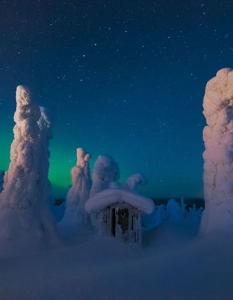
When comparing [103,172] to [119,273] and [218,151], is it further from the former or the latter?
[119,273]

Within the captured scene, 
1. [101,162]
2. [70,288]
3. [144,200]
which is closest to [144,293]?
[70,288]

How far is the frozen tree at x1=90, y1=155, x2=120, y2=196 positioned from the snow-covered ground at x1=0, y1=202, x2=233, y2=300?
7486 mm

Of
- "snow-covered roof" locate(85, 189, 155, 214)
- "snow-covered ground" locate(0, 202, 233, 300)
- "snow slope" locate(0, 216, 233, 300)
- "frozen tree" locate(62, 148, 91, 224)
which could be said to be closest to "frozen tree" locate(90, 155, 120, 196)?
"frozen tree" locate(62, 148, 91, 224)

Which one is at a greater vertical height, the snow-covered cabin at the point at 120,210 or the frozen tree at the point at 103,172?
the frozen tree at the point at 103,172

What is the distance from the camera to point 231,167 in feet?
47.8

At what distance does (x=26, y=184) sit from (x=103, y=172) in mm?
7534

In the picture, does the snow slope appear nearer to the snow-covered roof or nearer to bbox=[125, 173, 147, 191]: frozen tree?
the snow-covered roof

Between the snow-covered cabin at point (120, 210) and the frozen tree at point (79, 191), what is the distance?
26.3 feet

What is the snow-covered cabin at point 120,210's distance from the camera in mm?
14133

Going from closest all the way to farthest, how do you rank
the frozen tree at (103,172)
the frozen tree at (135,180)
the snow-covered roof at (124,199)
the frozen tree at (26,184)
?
the snow-covered roof at (124,199)
the frozen tree at (26,184)
the frozen tree at (135,180)
the frozen tree at (103,172)

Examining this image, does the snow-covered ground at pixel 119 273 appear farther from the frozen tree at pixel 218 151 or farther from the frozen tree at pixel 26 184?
the frozen tree at pixel 26 184

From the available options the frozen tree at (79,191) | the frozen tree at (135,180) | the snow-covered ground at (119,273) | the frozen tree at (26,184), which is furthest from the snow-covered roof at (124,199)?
the frozen tree at (79,191)

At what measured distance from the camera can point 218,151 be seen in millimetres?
14812

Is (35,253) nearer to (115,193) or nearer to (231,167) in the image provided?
(115,193)
